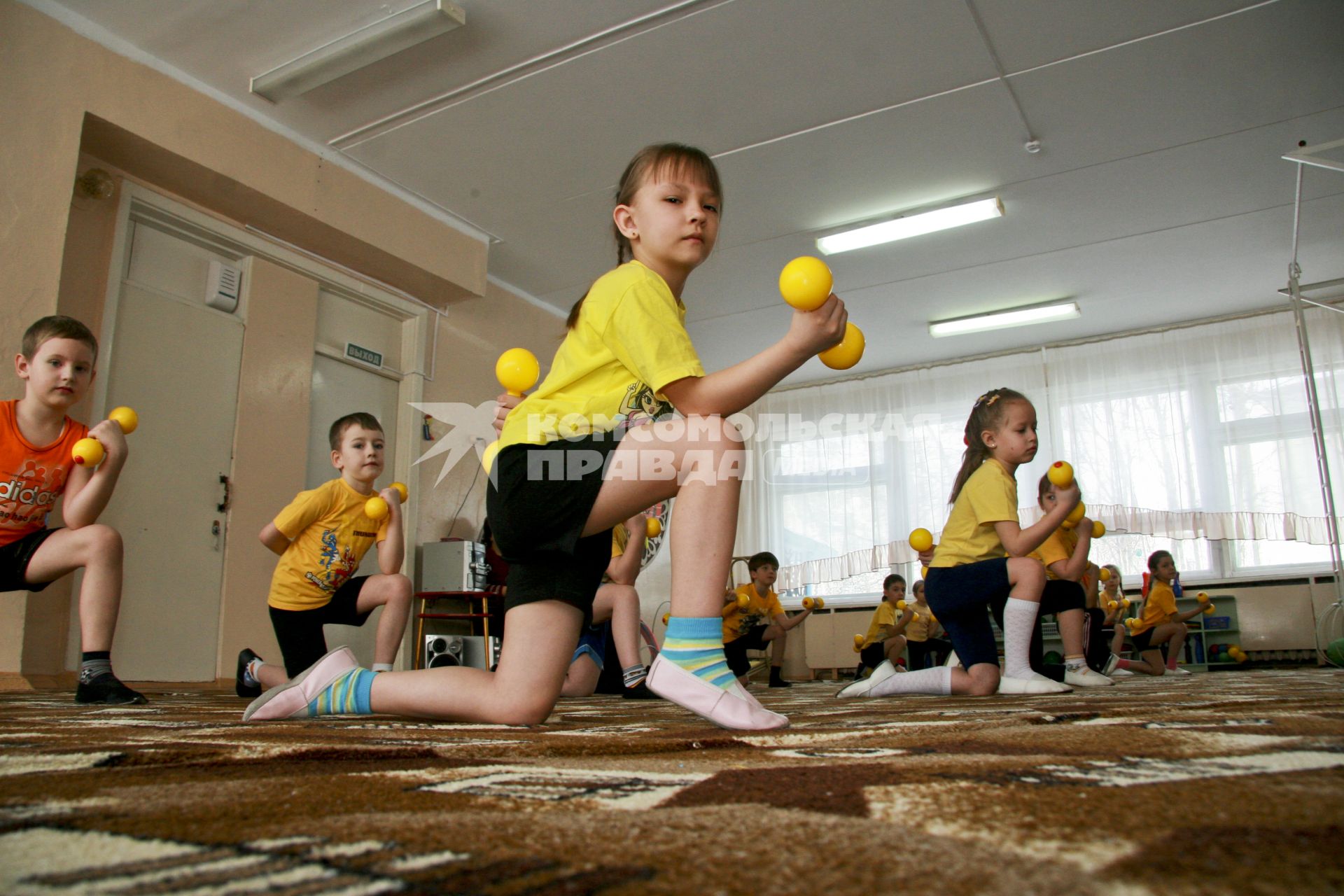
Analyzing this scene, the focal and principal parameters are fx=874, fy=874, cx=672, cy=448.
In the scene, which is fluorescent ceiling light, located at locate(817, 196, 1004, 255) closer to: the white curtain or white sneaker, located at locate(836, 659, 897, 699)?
the white curtain

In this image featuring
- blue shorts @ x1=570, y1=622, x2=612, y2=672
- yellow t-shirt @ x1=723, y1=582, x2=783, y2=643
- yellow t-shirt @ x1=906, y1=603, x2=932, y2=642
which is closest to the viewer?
blue shorts @ x1=570, y1=622, x2=612, y2=672

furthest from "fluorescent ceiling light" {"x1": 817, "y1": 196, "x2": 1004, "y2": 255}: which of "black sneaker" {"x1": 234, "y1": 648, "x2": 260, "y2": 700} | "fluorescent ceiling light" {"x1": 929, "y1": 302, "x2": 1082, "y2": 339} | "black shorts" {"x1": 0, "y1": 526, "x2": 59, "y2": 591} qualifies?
"black shorts" {"x1": 0, "y1": 526, "x2": 59, "y2": 591}

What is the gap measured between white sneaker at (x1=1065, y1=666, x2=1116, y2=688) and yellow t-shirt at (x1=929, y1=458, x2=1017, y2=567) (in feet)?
1.76

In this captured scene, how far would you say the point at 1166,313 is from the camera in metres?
6.33

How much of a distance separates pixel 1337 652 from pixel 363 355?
5.33 meters

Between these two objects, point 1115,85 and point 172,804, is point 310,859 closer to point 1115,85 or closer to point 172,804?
point 172,804

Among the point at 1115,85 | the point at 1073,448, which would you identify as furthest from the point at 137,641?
the point at 1073,448

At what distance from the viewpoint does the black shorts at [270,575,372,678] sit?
258cm

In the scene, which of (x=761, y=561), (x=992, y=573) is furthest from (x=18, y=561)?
(x=761, y=561)

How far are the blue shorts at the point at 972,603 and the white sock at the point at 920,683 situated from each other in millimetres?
76

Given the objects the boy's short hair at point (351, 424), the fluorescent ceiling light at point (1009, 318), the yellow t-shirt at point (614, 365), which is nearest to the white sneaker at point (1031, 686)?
the yellow t-shirt at point (614, 365)

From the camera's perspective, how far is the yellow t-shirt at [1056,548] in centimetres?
321

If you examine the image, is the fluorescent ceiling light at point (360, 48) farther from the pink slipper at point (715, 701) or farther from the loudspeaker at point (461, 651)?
the pink slipper at point (715, 701)

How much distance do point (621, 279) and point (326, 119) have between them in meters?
3.37
